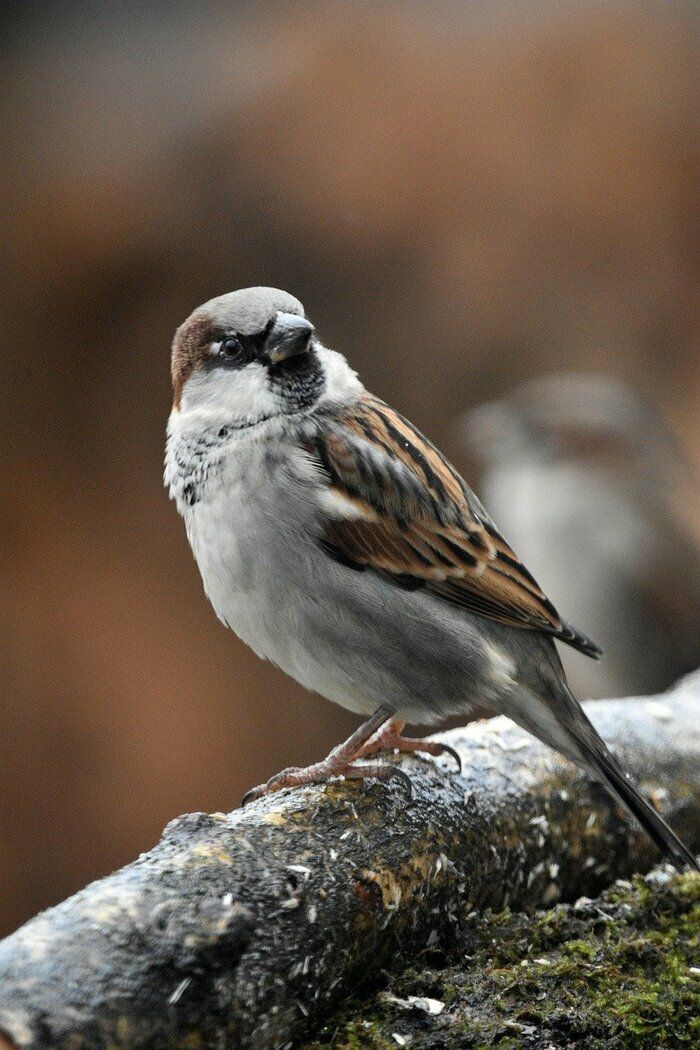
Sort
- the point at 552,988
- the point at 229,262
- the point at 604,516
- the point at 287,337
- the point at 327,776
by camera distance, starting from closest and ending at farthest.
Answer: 1. the point at 552,988
2. the point at 327,776
3. the point at 287,337
4. the point at 604,516
5. the point at 229,262

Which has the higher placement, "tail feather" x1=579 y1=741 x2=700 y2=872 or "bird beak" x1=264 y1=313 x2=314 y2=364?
"bird beak" x1=264 y1=313 x2=314 y2=364

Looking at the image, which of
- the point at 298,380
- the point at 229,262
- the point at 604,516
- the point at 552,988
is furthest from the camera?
the point at 229,262

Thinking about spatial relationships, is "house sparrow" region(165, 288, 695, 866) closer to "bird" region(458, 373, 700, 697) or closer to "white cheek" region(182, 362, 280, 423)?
"white cheek" region(182, 362, 280, 423)

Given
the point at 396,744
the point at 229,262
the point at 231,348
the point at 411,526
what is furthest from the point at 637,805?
the point at 229,262

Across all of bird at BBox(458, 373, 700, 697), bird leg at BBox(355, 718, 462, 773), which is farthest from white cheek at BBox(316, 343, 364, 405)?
bird at BBox(458, 373, 700, 697)

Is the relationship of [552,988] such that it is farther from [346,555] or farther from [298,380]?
[298,380]

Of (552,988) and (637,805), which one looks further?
(637,805)

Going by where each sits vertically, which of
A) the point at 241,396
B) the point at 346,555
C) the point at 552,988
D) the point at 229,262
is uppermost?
the point at 229,262
